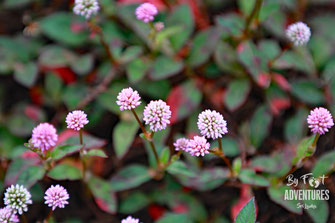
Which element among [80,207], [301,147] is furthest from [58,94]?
[301,147]

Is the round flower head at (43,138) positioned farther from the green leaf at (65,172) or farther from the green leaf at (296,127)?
the green leaf at (296,127)

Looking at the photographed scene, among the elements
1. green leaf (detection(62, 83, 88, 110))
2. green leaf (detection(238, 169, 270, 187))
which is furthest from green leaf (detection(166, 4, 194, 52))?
green leaf (detection(238, 169, 270, 187))

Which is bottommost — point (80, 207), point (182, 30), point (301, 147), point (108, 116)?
point (80, 207)

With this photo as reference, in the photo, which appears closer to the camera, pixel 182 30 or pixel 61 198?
pixel 61 198

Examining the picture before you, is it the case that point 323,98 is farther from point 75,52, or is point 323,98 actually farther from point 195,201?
point 75,52

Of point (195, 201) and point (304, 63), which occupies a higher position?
point (304, 63)

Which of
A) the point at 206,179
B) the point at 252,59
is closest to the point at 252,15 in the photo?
the point at 252,59
